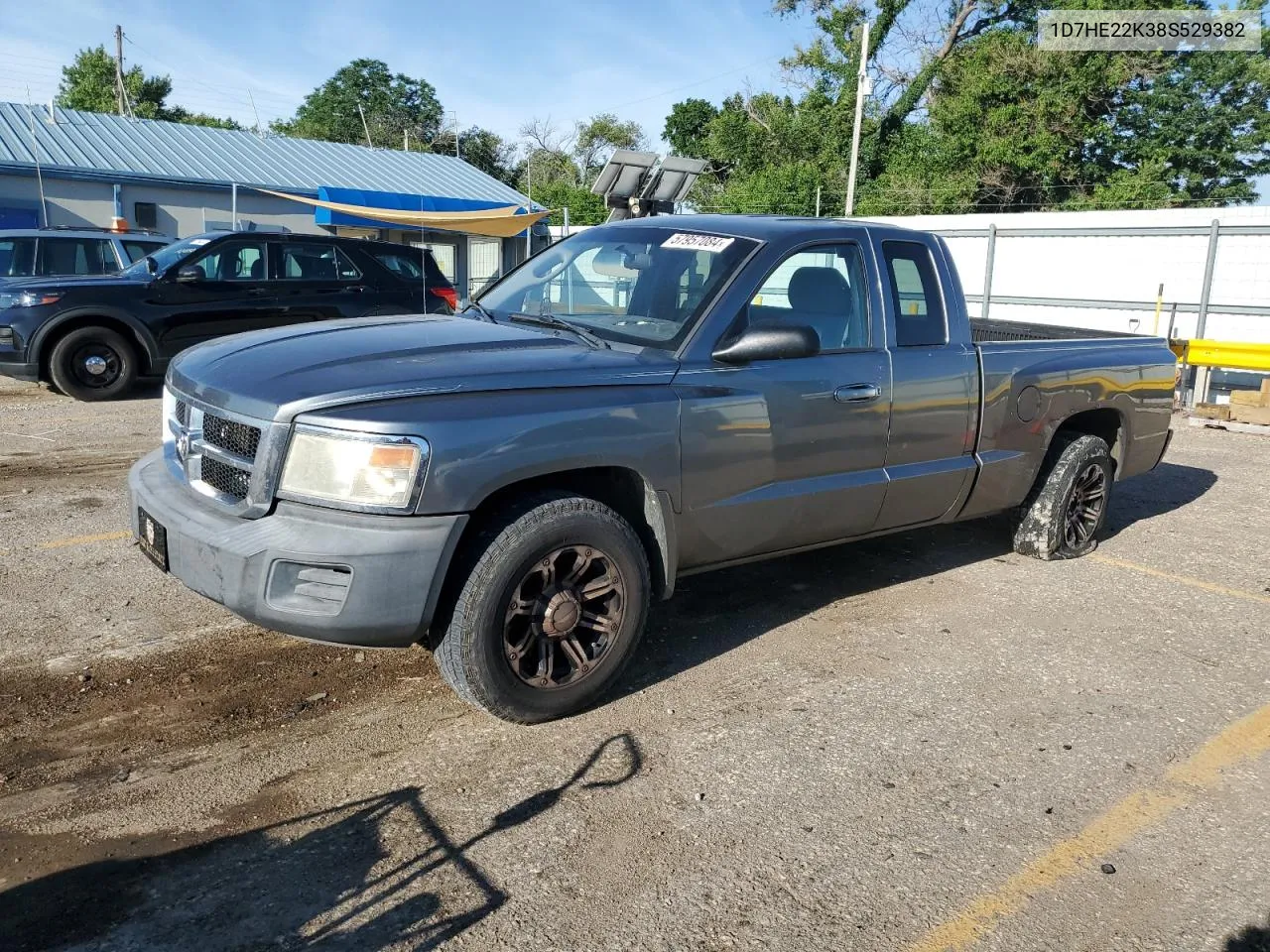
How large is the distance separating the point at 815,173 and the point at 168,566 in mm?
35135

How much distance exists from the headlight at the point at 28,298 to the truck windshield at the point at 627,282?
7.18 meters

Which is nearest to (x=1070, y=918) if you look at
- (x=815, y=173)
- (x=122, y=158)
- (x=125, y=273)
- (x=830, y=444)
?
(x=830, y=444)

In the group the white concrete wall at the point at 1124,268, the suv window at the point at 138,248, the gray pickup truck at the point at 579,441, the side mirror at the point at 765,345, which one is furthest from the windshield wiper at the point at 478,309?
the white concrete wall at the point at 1124,268

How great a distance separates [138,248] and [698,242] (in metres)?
10.3

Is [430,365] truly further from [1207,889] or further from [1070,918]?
[1207,889]

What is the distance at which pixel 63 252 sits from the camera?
470 inches

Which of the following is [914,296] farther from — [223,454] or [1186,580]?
[223,454]

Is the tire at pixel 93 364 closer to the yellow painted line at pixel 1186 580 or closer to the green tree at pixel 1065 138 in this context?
the yellow painted line at pixel 1186 580

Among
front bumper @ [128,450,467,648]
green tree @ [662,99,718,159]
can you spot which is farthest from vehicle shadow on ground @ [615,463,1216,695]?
green tree @ [662,99,718,159]

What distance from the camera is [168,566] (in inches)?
137

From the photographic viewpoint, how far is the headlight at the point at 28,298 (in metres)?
10.0

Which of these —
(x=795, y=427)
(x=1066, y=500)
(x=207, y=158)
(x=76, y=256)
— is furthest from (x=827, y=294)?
(x=207, y=158)

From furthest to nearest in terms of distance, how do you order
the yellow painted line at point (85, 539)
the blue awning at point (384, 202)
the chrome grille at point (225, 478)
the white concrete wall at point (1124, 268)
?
the blue awning at point (384, 202) → the white concrete wall at point (1124, 268) → the yellow painted line at point (85, 539) → the chrome grille at point (225, 478)

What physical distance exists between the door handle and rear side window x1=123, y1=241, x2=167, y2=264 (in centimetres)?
1058
